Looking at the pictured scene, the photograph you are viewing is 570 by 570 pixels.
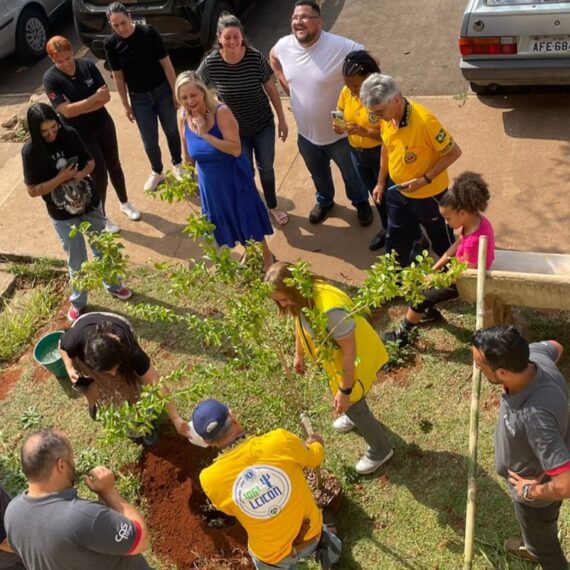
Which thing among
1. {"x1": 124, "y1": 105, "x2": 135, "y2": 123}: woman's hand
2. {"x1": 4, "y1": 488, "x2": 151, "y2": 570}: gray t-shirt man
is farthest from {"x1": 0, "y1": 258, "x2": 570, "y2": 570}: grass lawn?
{"x1": 124, "y1": 105, "x2": 135, "y2": 123}: woman's hand

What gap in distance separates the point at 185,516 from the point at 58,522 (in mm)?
1562

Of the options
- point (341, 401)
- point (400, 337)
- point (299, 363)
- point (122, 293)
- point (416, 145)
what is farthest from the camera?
point (122, 293)

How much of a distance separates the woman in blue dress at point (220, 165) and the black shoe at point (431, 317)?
141cm

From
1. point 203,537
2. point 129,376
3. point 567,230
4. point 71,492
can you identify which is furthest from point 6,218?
point 567,230

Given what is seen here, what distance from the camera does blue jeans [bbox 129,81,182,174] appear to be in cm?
690

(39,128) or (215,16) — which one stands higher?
(39,128)

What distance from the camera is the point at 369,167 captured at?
234 inches

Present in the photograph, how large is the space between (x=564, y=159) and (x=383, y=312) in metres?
2.35

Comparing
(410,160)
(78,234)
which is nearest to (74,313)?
(78,234)

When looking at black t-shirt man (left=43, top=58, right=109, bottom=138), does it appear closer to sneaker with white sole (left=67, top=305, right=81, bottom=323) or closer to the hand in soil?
sneaker with white sole (left=67, top=305, right=81, bottom=323)

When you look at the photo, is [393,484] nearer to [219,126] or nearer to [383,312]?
[383,312]

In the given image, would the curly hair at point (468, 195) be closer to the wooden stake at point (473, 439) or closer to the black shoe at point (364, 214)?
the wooden stake at point (473, 439)

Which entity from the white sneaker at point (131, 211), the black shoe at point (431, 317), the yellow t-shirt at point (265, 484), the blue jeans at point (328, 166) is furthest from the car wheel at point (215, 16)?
the yellow t-shirt at point (265, 484)

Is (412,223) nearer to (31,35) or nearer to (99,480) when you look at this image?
(99,480)
